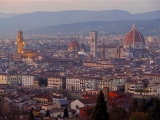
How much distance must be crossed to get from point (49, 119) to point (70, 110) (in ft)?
7.61

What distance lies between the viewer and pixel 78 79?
102ft

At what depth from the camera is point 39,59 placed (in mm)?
48094

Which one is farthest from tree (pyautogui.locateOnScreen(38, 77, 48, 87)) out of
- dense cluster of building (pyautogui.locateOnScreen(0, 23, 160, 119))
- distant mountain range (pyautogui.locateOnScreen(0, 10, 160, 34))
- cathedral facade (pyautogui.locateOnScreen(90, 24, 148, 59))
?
distant mountain range (pyautogui.locateOnScreen(0, 10, 160, 34))

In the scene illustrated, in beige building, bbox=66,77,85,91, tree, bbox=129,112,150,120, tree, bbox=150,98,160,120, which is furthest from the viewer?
beige building, bbox=66,77,85,91

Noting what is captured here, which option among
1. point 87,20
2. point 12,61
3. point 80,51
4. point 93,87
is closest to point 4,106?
point 93,87

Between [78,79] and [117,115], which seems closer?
[117,115]

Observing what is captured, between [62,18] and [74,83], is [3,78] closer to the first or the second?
[74,83]

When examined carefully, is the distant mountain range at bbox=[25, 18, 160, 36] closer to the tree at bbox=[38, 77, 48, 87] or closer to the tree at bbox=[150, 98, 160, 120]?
the tree at bbox=[38, 77, 48, 87]

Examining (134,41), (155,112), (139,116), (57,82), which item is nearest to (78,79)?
(57,82)

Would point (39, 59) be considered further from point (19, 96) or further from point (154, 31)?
point (154, 31)

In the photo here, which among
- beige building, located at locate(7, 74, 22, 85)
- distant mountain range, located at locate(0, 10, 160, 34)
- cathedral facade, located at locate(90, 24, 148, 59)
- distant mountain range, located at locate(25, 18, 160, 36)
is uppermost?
distant mountain range, located at locate(0, 10, 160, 34)

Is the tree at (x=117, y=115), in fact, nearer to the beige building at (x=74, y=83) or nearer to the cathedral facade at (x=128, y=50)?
the beige building at (x=74, y=83)

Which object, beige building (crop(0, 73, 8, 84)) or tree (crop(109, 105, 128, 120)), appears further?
beige building (crop(0, 73, 8, 84))

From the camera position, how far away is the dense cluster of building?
2123 centimetres
